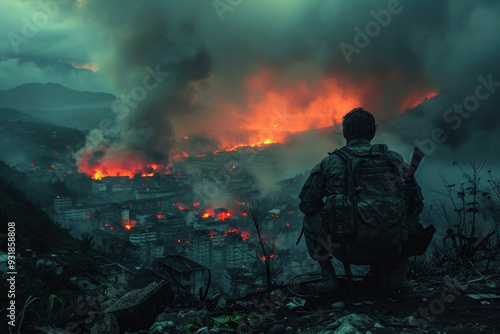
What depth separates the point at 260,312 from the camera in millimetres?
2857

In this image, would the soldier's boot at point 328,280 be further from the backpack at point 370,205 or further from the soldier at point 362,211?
the backpack at point 370,205

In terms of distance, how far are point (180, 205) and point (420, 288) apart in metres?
55.7

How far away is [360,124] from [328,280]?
→ 1.59m

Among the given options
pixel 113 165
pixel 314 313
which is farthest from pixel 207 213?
pixel 314 313

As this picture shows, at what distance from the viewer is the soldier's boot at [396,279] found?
2.91 meters

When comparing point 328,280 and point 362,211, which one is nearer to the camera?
point 362,211

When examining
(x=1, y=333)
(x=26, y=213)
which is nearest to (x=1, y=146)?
(x=26, y=213)

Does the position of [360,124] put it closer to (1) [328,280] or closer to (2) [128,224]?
(1) [328,280]

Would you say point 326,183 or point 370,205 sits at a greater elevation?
point 326,183

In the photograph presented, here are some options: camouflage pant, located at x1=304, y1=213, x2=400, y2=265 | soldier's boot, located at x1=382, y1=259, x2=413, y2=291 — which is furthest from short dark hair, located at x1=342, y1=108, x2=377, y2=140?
soldier's boot, located at x1=382, y1=259, x2=413, y2=291

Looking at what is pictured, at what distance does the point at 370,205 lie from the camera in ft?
9.16

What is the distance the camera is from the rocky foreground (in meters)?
2.18

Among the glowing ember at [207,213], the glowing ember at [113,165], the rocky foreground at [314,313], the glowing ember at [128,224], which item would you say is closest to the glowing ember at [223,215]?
the glowing ember at [207,213]

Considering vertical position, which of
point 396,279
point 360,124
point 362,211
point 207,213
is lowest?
point 396,279
